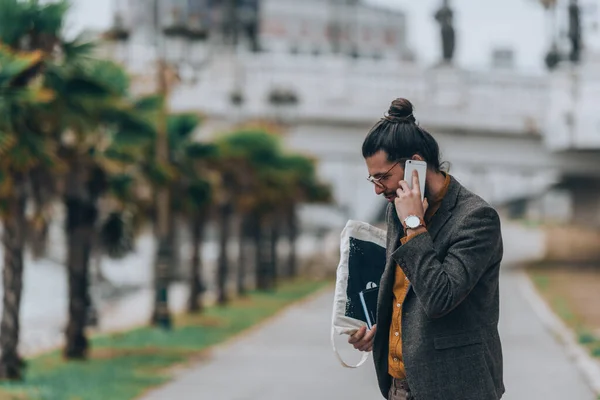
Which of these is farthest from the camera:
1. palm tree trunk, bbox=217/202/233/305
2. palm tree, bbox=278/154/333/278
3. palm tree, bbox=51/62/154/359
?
palm tree, bbox=278/154/333/278

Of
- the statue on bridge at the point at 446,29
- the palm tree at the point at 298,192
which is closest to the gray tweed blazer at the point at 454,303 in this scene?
the palm tree at the point at 298,192

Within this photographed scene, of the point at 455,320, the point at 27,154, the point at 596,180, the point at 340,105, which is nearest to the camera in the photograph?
the point at 455,320

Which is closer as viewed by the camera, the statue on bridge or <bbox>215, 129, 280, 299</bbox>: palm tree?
<bbox>215, 129, 280, 299</bbox>: palm tree

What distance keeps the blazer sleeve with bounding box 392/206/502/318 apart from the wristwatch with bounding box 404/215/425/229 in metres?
0.04

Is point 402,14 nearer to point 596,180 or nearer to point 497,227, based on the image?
point 596,180

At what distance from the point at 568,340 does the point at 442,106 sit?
2876 cm

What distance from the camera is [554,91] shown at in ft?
152

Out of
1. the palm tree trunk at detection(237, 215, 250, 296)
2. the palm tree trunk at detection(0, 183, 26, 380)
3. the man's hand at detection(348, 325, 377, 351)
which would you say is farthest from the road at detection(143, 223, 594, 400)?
the palm tree trunk at detection(237, 215, 250, 296)

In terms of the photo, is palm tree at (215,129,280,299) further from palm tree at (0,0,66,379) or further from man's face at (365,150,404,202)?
man's face at (365,150,404,202)

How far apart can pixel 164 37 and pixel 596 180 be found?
38.8m

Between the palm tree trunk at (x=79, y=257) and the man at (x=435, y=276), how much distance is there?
39.9 ft

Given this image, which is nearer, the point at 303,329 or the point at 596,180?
the point at 303,329

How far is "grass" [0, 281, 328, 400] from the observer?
12.8 meters

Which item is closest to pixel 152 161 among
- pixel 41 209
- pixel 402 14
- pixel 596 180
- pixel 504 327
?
pixel 41 209
